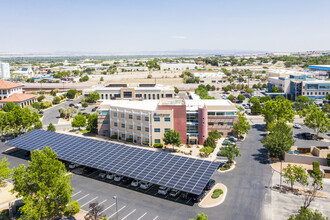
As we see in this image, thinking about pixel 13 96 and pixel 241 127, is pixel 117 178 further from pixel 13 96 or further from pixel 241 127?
pixel 13 96

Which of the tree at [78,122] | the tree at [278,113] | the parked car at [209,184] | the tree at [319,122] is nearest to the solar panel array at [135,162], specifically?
the parked car at [209,184]

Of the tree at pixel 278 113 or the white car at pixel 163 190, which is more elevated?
the tree at pixel 278 113

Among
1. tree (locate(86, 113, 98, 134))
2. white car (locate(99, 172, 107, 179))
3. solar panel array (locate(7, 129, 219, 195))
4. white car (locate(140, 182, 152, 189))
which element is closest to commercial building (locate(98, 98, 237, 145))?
tree (locate(86, 113, 98, 134))

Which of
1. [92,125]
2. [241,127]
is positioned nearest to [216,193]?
[241,127]

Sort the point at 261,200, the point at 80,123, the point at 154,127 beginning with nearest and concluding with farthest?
the point at 261,200
the point at 154,127
the point at 80,123

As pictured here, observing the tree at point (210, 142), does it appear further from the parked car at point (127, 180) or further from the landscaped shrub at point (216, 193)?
the parked car at point (127, 180)

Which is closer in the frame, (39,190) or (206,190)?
(39,190)

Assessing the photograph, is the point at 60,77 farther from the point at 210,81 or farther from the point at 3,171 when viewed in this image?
the point at 3,171

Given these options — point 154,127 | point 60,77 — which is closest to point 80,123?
point 154,127
